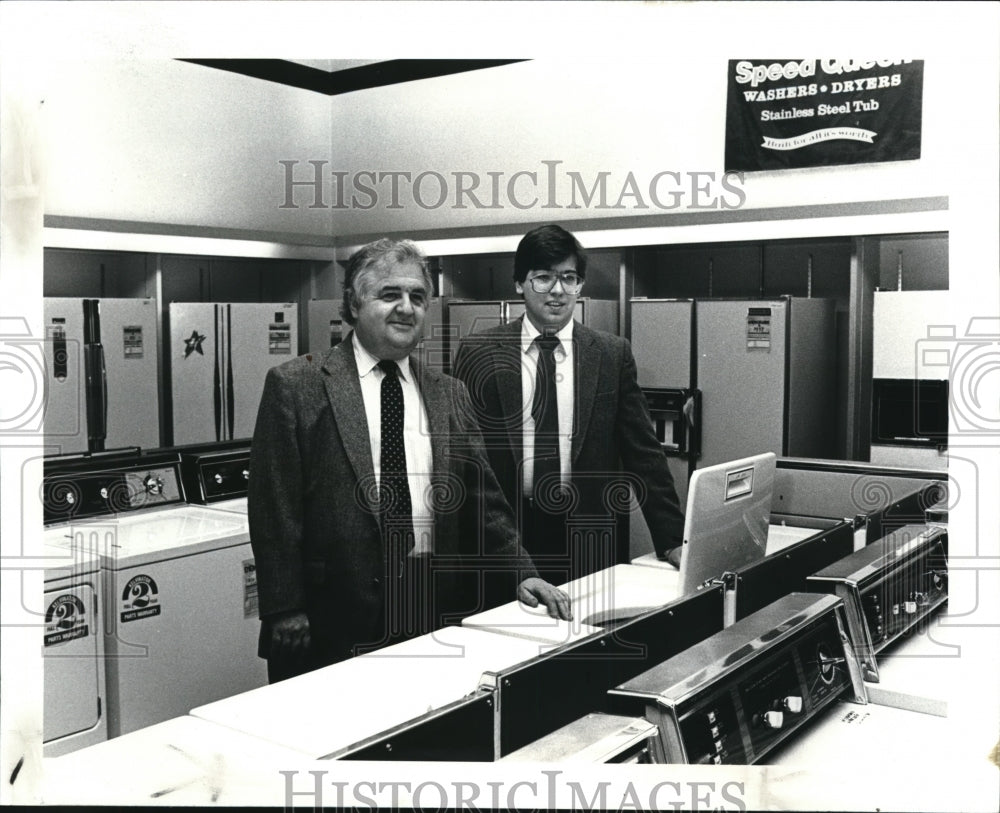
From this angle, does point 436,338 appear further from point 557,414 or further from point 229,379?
point 557,414

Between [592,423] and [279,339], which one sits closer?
[592,423]

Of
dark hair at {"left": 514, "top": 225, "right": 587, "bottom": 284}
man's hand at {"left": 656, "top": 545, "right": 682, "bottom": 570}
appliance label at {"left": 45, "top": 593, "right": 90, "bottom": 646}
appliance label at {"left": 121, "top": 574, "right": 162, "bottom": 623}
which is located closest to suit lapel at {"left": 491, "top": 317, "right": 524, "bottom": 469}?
dark hair at {"left": 514, "top": 225, "right": 587, "bottom": 284}

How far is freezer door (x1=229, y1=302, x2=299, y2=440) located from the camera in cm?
516

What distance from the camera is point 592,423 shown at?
3.44m

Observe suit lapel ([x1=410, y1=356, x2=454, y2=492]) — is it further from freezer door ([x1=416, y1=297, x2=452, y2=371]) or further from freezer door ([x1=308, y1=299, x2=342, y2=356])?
freezer door ([x1=308, y1=299, x2=342, y2=356])

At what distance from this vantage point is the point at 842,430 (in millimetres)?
4684

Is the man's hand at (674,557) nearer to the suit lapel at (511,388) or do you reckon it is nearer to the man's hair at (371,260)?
the man's hair at (371,260)

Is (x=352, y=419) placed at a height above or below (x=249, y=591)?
above

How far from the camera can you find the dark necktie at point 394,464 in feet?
8.55

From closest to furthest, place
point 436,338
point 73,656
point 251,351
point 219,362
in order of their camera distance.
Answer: point 73,656, point 219,362, point 251,351, point 436,338

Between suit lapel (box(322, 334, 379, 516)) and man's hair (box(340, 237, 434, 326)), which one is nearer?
suit lapel (box(322, 334, 379, 516))

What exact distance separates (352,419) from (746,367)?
8.14 feet

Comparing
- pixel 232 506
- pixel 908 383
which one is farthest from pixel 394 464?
pixel 908 383

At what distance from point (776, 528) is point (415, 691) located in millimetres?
1803
